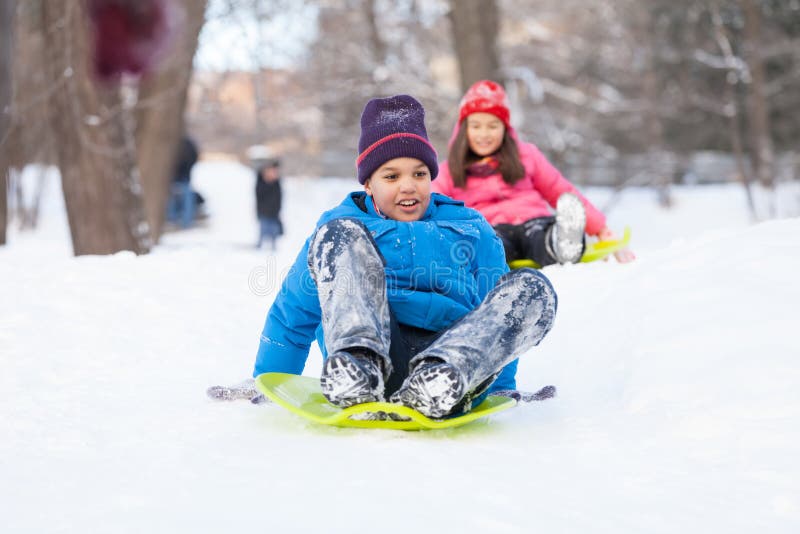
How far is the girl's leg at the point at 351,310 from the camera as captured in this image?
6.85 ft

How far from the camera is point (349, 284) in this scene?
2.27m

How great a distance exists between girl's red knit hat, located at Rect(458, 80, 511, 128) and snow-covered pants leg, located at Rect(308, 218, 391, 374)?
2.78 m

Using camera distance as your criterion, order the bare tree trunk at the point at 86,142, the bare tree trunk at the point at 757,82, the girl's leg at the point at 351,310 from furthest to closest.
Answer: the bare tree trunk at the point at 757,82
the bare tree trunk at the point at 86,142
the girl's leg at the point at 351,310

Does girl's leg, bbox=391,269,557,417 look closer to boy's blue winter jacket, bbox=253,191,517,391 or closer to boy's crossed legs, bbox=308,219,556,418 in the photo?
boy's crossed legs, bbox=308,219,556,418

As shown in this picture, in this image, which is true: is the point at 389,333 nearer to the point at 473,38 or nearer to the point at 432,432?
the point at 432,432

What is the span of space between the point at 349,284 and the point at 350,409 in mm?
329

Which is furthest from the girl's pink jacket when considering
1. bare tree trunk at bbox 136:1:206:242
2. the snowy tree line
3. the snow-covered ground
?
bare tree trunk at bbox 136:1:206:242

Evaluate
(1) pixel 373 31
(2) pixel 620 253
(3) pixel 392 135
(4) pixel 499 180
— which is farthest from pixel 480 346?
(1) pixel 373 31

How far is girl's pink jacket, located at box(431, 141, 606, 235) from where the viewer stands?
16.5 feet

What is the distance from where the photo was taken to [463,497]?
174 centimetres

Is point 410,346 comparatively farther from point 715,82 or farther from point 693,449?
point 715,82

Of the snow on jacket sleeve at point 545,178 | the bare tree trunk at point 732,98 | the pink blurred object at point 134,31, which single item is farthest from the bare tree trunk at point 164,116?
the bare tree trunk at point 732,98

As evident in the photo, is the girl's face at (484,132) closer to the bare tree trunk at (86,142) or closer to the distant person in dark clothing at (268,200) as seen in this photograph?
the bare tree trunk at (86,142)

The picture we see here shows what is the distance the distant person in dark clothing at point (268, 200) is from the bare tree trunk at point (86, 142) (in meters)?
4.31
